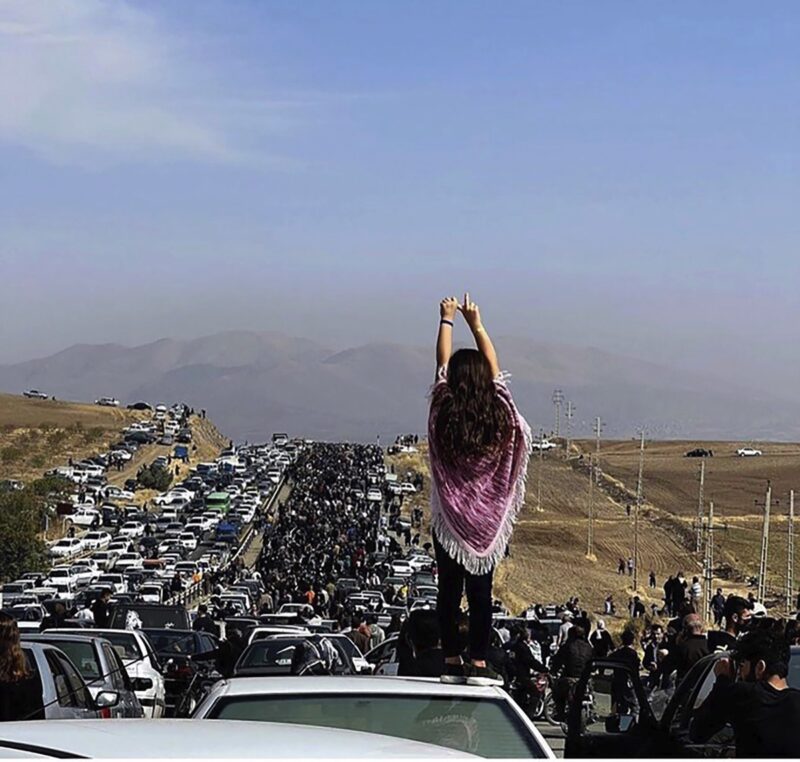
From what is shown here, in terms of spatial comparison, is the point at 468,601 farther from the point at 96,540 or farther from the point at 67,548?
the point at 96,540

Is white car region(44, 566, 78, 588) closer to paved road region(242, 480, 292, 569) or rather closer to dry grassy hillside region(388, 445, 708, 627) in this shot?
paved road region(242, 480, 292, 569)

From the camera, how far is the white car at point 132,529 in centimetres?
9900

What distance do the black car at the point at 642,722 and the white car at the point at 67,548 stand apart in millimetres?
81511

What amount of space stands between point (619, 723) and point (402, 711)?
3.87 meters

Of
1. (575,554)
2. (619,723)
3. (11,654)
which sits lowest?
(575,554)

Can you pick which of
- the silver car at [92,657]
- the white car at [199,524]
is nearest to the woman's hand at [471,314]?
the silver car at [92,657]

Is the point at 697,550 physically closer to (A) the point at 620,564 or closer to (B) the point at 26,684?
(A) the point at 620,564

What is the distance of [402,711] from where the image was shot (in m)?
6.93

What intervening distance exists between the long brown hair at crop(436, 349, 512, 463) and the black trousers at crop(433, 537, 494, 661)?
1.37ft

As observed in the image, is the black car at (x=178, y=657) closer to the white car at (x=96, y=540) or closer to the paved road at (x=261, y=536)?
the paved road at (x=261, y=536)

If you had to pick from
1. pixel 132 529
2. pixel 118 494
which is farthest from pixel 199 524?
pixel 118 494

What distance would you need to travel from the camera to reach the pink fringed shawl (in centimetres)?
802

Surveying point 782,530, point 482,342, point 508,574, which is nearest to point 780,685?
point 482,342

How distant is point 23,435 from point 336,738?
174277 millimetres
